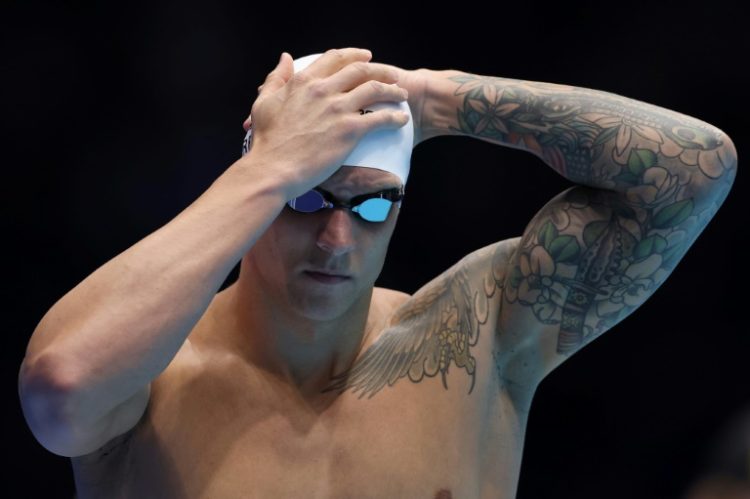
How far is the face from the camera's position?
181 centimetres

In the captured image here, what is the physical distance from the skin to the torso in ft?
0.16

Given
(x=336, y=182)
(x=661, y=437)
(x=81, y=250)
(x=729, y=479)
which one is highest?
(x=336, y=182)

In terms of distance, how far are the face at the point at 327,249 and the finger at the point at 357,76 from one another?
0.15 meters

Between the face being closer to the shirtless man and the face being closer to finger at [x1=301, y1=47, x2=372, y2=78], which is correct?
the shirtless man

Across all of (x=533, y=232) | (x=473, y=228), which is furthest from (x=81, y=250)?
(x=533, y=232)

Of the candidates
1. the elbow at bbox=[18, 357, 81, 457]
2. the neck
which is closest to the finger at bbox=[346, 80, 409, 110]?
the neck

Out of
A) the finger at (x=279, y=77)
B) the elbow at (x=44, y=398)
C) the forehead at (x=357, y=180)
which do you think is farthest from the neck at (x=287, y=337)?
the elbow at (x=44, y=398)

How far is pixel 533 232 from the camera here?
2.04 m

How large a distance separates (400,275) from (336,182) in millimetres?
1379

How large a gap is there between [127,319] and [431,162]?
5.74 ft

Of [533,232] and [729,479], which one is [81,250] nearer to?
Answer: [533,232]

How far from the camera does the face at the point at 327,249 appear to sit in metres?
1.81

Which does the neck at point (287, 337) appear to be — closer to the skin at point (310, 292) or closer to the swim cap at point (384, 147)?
the skin at point (310, 292)

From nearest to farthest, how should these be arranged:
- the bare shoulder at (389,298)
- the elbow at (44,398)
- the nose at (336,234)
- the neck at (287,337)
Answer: the elbow at (44,398)
the nose at (336,234)
the neck at (287,337)
the bare shoulder at (389,298)
